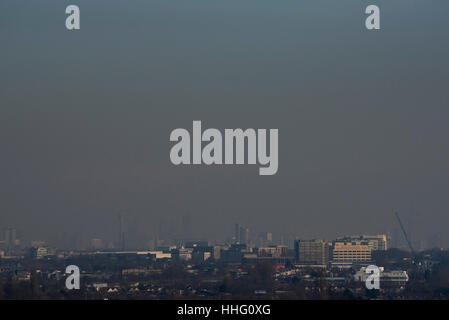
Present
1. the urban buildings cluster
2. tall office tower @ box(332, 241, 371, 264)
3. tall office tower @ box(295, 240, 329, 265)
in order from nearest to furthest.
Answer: the urban buildings cluster
tall office tower @ box(295, 240, 329, 265)
tall office tower @ box(332, 241, 371, 264)

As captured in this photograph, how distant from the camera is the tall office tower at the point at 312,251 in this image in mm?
104375

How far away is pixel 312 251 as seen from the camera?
353ft

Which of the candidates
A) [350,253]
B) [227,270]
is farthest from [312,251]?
[227,270]

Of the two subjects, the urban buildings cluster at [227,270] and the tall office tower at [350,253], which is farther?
the tall office tower at [350,253]

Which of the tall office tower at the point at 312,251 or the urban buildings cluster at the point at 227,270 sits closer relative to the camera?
the urban buildings cluster at the point at 227,270

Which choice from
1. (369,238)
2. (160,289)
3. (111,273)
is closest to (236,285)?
(160,289)

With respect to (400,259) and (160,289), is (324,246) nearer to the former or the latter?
(400,259)

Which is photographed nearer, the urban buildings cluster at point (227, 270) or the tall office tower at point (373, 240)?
the urban buildings cluster at point (227, 270)

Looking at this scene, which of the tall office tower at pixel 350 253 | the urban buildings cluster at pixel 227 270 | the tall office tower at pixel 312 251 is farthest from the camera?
the tall office tower at pixel 350 253

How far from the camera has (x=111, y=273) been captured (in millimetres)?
81375

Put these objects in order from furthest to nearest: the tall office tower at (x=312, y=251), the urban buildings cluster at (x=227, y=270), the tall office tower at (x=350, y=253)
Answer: the tall office tower at (x=350, y=253) < the tall office tower at (x=312, y=251) < the urban buildings cluster at (x=227, y=270)

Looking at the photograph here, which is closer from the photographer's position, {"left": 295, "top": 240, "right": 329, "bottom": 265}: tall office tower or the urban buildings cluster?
the urban buildings cluster

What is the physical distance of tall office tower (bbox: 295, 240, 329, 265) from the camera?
104m
